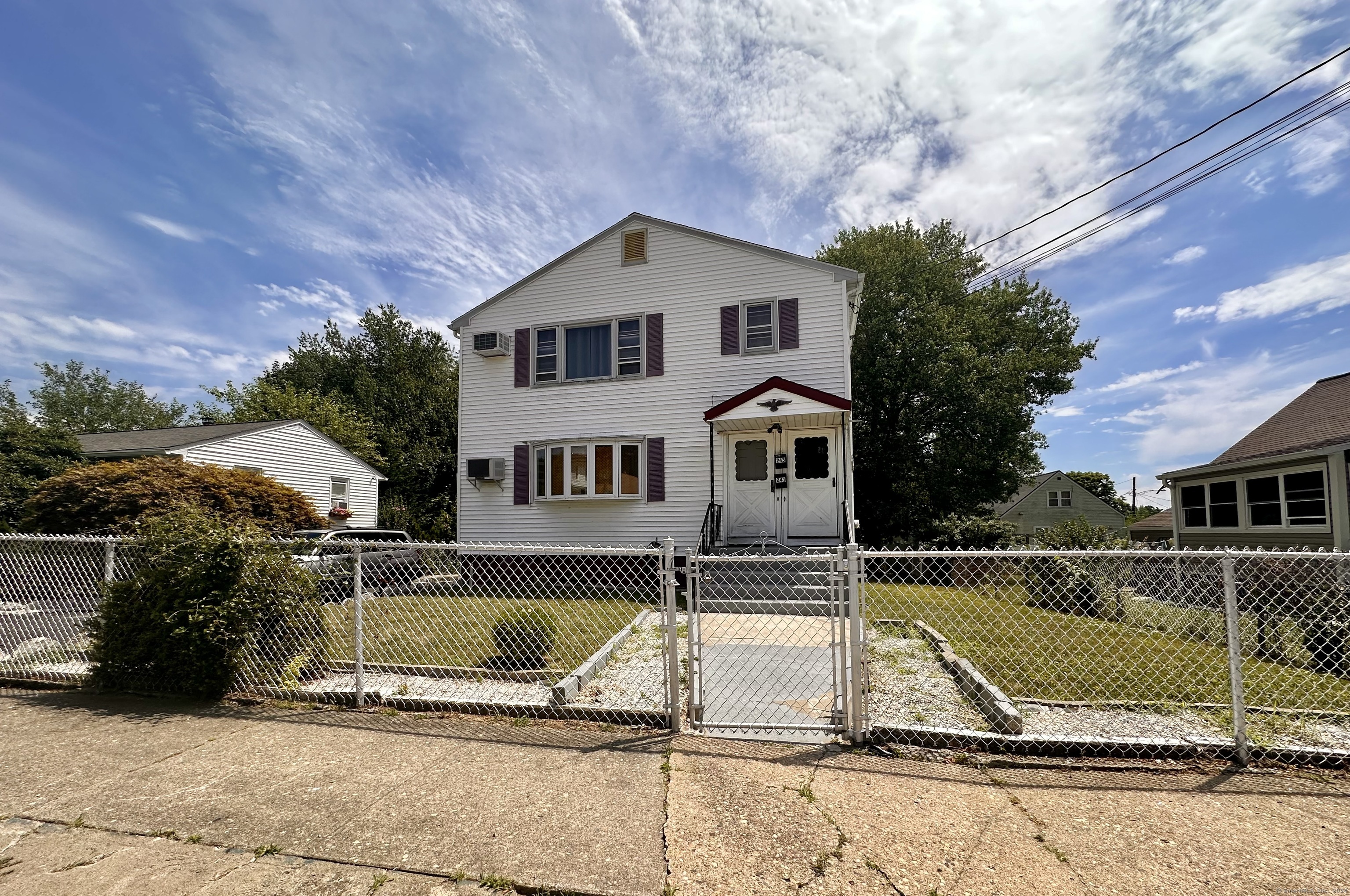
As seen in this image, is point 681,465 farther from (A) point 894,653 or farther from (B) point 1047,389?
(B) point 1047,389

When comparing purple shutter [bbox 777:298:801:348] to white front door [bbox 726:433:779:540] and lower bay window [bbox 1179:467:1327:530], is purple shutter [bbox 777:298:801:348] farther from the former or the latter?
lower bay window [bbox 1179:467:1327:530]

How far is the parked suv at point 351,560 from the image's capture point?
18.7ft

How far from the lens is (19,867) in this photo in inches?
101

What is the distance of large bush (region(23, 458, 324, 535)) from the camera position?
34.1 ft

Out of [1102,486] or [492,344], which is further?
[1102,486]

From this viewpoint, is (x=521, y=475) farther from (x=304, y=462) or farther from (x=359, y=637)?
(x=304, y=462)

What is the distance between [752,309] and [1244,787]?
34.1 feet

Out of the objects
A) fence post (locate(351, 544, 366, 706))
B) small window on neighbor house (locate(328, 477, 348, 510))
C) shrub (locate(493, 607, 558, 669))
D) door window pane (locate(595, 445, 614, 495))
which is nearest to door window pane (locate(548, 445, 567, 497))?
door window pane (locate(595, 445, 614, 495))

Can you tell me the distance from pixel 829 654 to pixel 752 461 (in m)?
6.13

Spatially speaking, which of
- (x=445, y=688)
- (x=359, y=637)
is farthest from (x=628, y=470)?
(x=359, y=637)

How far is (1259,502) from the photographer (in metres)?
14.8

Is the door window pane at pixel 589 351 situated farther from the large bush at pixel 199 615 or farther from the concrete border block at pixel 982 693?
the concrete border block at pixel 982 693

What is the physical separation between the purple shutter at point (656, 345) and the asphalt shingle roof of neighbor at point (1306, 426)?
14.1 metres

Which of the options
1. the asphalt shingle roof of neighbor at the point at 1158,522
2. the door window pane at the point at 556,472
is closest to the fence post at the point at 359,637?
the door window pane at the point at 556,472
